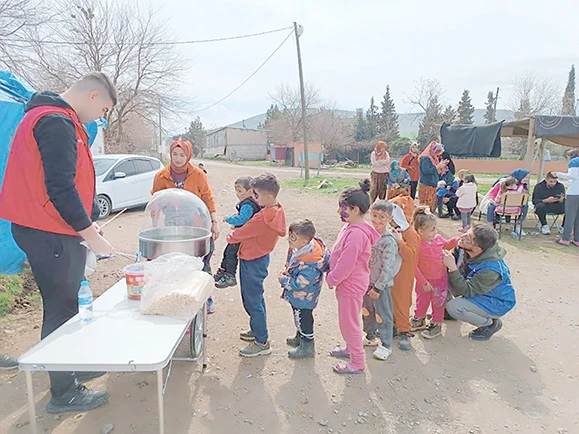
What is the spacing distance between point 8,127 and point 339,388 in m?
4.25

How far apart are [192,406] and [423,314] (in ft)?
7.97

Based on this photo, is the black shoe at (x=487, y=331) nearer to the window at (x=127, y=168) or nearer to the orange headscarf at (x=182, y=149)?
the orange headscarf at (x=182, y=149)

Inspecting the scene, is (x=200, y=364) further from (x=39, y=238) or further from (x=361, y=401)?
(x=39, y=238)

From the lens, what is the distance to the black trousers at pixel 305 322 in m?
3.30

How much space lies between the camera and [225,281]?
3.81 metres

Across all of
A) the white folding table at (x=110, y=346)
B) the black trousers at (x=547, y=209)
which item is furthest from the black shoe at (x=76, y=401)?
the black trousers at (x=547, y=209)

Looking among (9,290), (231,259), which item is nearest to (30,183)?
(231,259)

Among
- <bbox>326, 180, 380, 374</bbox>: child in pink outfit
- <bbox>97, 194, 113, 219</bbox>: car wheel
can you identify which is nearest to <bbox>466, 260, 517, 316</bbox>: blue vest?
<bbox>326, 180, 380, 374</bbox>: child in pink outfit

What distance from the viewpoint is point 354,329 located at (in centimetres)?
313

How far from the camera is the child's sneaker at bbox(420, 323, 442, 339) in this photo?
151 inches

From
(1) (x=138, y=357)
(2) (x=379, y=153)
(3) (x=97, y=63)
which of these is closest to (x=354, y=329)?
(1) (x=138, y=357)

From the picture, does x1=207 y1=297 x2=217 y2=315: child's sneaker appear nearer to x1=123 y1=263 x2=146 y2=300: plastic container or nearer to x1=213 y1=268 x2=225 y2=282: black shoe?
x1=213 y1=268 x2=225 y2=282: black shoe

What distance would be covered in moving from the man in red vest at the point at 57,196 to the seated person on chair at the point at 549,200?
8.95m

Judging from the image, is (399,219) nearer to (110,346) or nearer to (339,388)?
(339,388)
